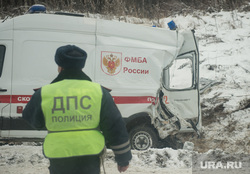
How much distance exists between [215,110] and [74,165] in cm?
608

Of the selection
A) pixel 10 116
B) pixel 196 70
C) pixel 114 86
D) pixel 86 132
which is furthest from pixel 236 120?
pixel 86 132

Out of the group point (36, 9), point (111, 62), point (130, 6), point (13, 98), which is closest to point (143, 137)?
point (111, 62)

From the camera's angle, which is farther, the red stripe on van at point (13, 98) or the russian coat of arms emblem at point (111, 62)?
the russian coat of arms emblem at point (111, 62)

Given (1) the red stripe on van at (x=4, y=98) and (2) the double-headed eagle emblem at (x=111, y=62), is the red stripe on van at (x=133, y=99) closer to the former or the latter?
(2) the double-headed eagle emblem at (x=111, y=62)

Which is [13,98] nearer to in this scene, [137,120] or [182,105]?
[137,120]

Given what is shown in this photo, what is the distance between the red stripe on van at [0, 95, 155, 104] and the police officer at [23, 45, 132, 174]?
2635 mm

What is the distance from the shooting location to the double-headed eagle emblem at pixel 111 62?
15.4ft

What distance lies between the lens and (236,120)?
22.5 feet

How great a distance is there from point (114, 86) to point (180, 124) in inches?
63.4

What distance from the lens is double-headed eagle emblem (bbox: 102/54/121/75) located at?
4688 millimetres

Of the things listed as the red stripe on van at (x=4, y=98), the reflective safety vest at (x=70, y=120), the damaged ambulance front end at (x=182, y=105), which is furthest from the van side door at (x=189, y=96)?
the reflective safety vest at (x=70, y=120)

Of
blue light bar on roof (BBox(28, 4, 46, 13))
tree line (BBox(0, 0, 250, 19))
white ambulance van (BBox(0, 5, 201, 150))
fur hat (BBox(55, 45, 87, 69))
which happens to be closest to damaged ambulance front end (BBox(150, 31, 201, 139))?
white ambulance van (BBox(0, 5, 201, 150))

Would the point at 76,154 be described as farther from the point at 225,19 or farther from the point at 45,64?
the point at 225,19

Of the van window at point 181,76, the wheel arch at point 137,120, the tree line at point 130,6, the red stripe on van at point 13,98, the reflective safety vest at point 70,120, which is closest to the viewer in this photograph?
the reflective safety vest at point 70,120
